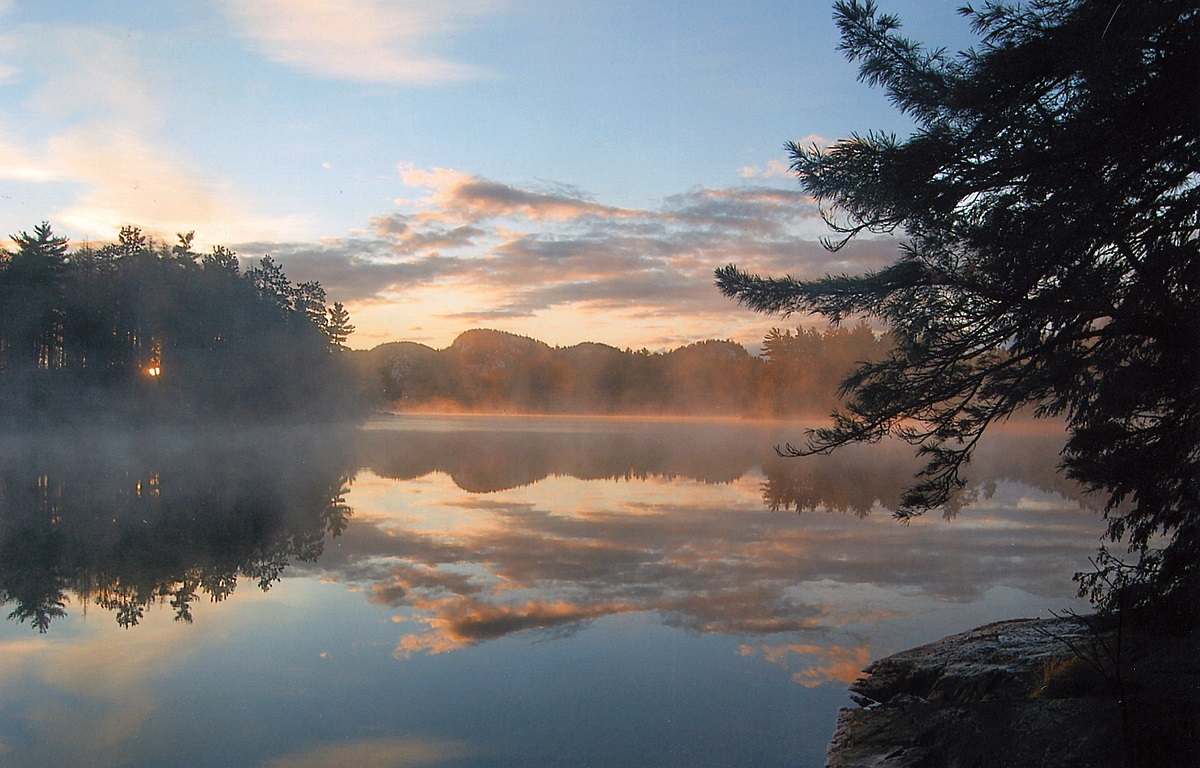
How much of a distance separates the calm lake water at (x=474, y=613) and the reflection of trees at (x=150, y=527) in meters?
0.07

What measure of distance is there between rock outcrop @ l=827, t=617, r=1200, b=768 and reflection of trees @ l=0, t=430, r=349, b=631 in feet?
20.6

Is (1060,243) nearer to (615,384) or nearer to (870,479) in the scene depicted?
(870,479)

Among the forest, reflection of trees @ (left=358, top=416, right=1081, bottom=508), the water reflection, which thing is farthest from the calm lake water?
the forest

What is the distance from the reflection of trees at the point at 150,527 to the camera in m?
8.68

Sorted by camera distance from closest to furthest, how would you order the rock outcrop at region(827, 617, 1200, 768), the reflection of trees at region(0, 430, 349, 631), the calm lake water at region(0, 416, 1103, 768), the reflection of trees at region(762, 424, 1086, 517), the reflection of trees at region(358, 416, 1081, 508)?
the rock outcrop at region(827, 617, 1200, 768)
the calm lake water at region(0, 416, 1103, 768)
the reflection of trees at region(0, 430, 349, 631)
the reflection of trees at region(762, 424, 1086, 517)
the reflection of trees at region(358, 416, 1081, 508)

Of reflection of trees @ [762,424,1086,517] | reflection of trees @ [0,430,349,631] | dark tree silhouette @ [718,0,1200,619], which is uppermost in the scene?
dark tree silhouette @ [718,0,1200,619]

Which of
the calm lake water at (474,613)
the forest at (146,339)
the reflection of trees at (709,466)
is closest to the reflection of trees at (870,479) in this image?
the reflection of trees at (709,466)

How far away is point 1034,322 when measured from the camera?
507 cm

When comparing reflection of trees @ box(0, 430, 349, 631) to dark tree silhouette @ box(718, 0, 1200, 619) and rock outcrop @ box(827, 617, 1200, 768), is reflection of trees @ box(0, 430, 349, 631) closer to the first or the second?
rock outcrop @ box(827, 617, 1200, 768)

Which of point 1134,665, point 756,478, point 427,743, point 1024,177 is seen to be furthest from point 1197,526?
point 756,478

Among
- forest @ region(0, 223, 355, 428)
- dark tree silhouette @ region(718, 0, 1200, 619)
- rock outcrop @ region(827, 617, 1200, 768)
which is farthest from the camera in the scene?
forest @ region(0, 223, 355, 428)

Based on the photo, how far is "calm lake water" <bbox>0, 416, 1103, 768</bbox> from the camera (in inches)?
202

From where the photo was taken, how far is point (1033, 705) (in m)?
4.50

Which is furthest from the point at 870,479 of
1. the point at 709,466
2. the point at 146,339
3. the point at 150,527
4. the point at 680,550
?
the point at 146,339
